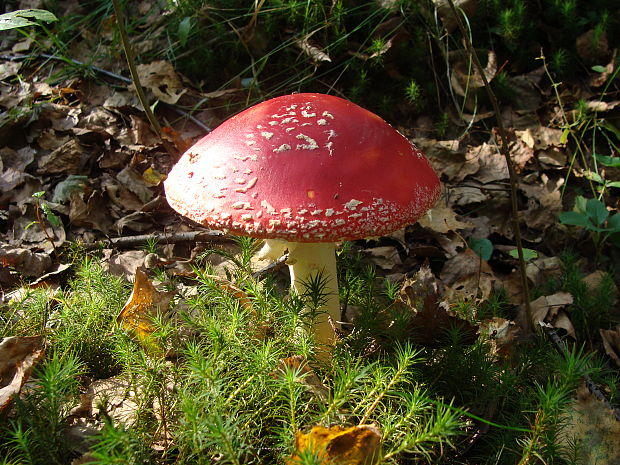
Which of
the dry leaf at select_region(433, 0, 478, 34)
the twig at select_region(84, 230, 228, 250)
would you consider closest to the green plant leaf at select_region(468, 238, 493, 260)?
the twig at select_region(84, 230, 228, 250)

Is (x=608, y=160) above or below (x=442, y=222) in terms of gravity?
above

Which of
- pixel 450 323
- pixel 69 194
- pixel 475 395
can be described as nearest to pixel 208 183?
pixel 450 323

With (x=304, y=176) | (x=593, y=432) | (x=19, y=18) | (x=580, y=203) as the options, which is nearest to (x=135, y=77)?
(x=19, y=18)

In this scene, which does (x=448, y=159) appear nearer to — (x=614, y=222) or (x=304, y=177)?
(x=614, y=222)

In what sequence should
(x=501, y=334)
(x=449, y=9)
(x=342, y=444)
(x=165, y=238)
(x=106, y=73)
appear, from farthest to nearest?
(x=106, y=73), (x=449, y=9), (x=165, y=238), (x=501, y=334), (x=342, y=444)

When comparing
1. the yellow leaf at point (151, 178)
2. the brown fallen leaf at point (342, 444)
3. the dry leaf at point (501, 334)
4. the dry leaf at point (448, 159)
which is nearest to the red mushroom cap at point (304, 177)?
the brown fallen leaf at point (342, 444)

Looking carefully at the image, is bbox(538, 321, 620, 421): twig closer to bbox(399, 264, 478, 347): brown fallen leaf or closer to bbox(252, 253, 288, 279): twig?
bbox(399, 264, 478, 347): brown fallen leaf

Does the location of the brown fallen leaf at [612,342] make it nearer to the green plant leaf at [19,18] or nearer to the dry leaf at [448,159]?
the dry leaf at [448,159]

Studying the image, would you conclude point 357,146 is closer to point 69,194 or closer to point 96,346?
point 96,346
